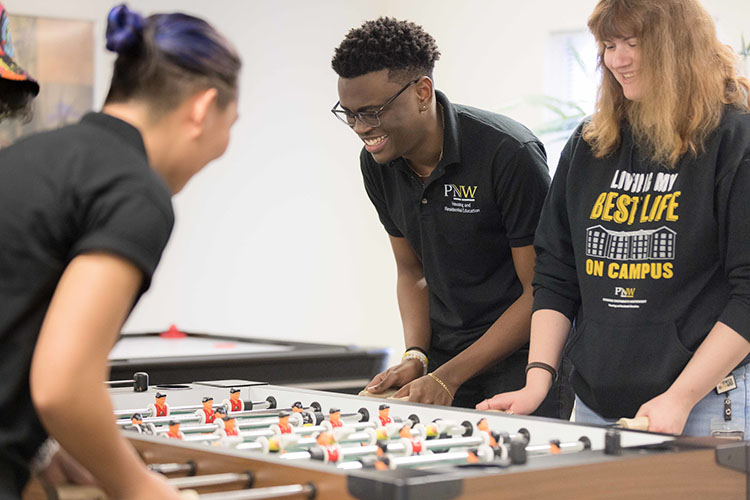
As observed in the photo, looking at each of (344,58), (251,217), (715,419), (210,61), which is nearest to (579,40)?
(251,217)

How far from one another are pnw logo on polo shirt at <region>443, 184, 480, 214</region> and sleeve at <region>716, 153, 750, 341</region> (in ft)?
2.61

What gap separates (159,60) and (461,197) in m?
1.55

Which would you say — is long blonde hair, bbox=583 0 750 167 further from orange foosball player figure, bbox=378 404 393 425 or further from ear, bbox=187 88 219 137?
ear, bbox=187 88 219 137

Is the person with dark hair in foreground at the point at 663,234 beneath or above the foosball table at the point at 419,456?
above

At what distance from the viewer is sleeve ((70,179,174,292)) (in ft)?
3.58

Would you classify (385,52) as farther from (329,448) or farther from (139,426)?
(329,448)

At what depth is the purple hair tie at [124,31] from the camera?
126 centimetres

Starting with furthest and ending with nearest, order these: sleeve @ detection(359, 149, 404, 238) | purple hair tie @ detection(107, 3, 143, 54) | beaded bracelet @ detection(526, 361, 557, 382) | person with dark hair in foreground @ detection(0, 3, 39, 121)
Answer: sleeve @ detection(359, 149, 404, 238) < beaded bracelet @ detection(526, 361, 557, 382) < person with dark hair in foreground @ detection(0, 3, 39, 121) < purple hair tie @ detection(107, 3, 143, 54)

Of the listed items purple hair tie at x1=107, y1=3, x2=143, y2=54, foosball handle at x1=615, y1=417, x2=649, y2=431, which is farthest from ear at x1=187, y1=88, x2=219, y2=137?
foosball handle at x1=615, y1=417, x2=649, y2=431

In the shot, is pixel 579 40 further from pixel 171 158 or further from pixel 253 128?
pixel 171 158

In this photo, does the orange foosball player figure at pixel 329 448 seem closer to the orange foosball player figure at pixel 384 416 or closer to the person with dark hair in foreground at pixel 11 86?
the orange foosball player figure at pixel 384 416

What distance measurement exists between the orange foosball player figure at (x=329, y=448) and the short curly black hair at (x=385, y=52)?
47.8 inches

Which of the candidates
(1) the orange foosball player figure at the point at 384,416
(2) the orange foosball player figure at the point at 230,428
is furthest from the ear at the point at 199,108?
(1) the orange foosball player figure at the point at 384,416

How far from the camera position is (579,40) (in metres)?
5.49
